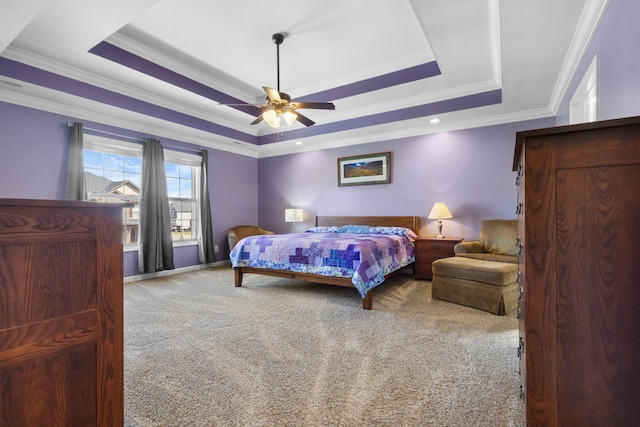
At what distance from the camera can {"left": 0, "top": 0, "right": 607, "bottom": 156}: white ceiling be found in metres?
2.40

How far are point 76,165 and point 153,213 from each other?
1127 mm

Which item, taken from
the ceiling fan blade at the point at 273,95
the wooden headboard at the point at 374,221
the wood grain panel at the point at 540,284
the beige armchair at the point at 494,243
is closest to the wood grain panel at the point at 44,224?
the wood grain panel at the point at 540,284

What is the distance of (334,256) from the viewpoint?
3346 mm

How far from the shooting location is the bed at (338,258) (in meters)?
3.15

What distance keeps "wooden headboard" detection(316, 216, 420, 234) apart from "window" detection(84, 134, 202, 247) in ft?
7.93

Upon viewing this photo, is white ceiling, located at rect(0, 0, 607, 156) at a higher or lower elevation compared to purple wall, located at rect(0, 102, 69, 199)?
higher

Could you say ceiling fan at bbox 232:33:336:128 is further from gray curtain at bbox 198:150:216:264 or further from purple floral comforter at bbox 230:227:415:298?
gray curtain at bbox 198:150:216:264

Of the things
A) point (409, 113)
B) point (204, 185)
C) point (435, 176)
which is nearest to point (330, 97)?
point (409, 113)

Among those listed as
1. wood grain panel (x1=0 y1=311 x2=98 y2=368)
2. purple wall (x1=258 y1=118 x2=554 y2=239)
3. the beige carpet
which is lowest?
the beige carpet

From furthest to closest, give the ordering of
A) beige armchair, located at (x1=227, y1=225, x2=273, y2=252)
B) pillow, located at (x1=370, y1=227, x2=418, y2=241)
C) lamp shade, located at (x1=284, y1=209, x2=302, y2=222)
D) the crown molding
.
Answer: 1. lamp shade, located at (x1=284, y1=209, x2=302, y2=222)
2. beige armchair, located at (x1=227, y1=225, x2=273, y2=252)
3. pillow, located at (x1=370, y1=227, x2=418, y2=241)
4. the crown molding

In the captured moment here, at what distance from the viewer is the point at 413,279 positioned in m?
4.46

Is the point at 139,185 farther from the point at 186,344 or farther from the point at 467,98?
the point at 467,98

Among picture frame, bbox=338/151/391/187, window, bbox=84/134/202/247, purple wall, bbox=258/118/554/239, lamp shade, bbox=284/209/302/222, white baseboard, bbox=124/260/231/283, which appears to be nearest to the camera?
window, bbox=84/134/202/247

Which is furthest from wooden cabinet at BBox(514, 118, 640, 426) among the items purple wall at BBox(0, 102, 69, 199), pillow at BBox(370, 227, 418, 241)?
purple wall at BBox(0, 102, 69, 199)
